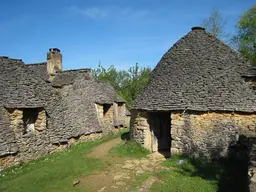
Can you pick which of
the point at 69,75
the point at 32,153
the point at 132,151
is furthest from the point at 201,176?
the point at 69,75

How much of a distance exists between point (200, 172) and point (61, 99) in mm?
9783

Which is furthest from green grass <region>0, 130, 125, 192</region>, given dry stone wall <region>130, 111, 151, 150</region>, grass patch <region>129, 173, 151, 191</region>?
dry stone wall <region>130, 111, 151, 150</region>

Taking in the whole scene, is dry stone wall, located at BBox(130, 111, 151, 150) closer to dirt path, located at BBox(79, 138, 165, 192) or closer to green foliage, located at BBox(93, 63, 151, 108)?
dirt path, located at BBox(79, 138, 165, 192)

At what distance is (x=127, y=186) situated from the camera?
24.2 feet

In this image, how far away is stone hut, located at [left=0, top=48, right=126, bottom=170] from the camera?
10156 millimetres

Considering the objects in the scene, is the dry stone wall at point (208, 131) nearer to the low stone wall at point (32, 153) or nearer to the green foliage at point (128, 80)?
the low stone wall at point (32, 153)

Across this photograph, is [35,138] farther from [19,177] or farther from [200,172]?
[200,172]

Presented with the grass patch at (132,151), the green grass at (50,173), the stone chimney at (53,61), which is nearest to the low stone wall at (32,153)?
the green grass at (50,173)

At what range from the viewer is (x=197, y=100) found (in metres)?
10.2

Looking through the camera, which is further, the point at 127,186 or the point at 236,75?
the point at 236,75

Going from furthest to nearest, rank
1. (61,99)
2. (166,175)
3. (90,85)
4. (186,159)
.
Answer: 1. (90,85)
2. (61,99)
3. (186,159)
4. (166,175)

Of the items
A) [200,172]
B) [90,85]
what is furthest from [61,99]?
[200,172]

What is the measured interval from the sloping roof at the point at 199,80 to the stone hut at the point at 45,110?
15.8 ft

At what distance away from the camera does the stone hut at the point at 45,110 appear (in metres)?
10.2
